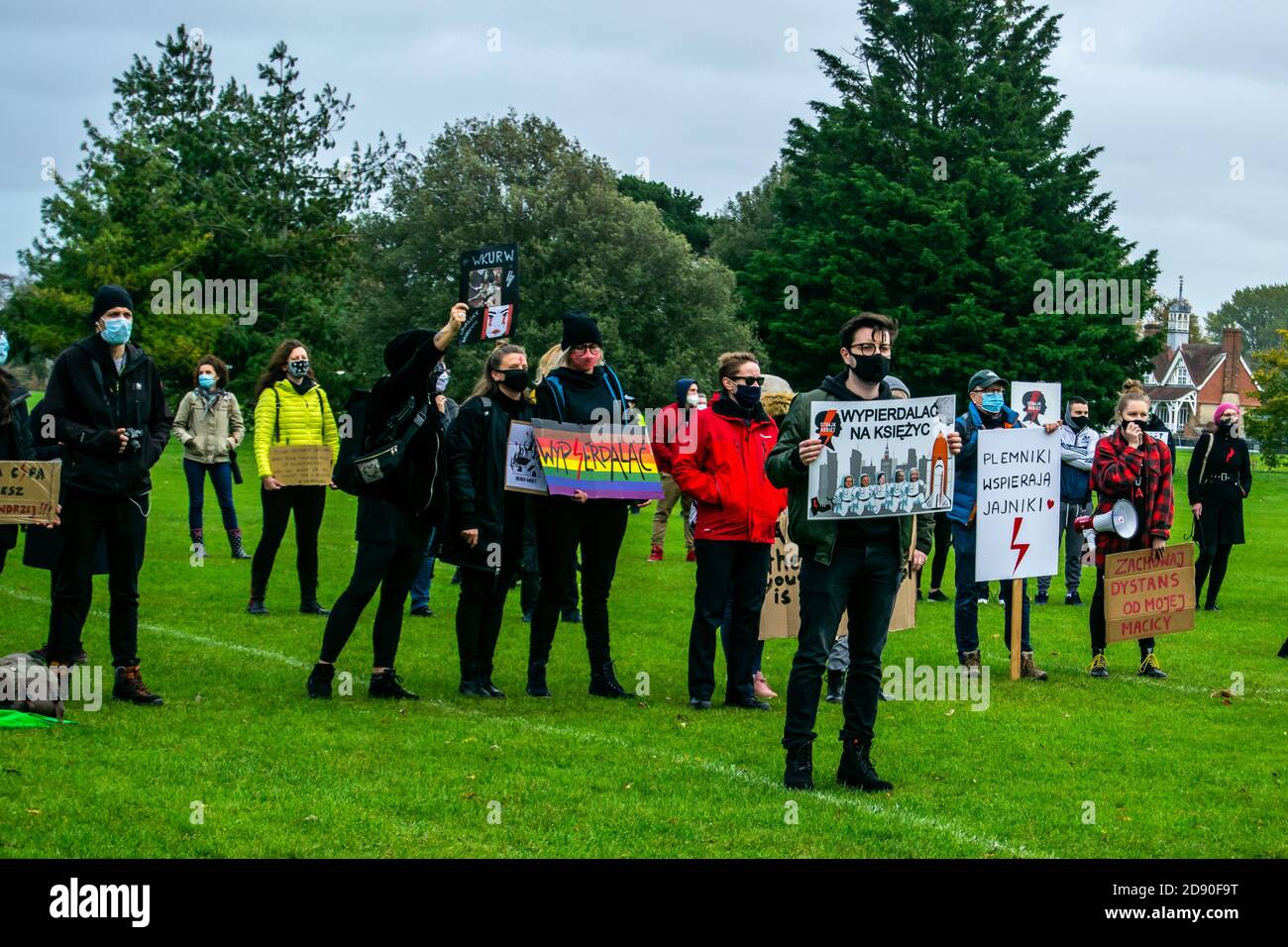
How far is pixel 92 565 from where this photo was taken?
30.8ft

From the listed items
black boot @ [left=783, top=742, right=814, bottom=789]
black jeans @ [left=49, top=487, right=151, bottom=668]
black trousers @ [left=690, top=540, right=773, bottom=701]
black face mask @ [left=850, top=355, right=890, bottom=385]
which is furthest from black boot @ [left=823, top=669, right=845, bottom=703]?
black jeans @ [left=49, top=487, right=151, bottom=668]

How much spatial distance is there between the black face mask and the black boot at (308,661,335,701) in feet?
13.9

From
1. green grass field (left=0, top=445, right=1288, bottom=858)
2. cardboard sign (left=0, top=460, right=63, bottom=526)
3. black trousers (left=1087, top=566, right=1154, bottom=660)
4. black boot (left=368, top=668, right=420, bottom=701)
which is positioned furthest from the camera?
black trousers (left=1087, top=566, right=1154, bottom=660)

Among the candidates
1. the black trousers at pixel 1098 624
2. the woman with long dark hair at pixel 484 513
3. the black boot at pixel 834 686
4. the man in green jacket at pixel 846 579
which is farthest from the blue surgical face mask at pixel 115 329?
the black trousers at pixel 1098 624

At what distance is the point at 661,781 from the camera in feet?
25.6

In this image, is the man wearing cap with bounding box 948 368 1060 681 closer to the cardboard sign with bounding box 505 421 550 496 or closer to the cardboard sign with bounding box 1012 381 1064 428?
the cardboard sign with bounding box 1012 381 1064 428

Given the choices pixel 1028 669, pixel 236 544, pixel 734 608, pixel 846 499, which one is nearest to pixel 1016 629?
pixel 1028 669

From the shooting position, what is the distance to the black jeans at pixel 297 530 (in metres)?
13.9

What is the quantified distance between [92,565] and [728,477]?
413 centimetres

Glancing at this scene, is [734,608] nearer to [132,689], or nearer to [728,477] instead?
[728,477]

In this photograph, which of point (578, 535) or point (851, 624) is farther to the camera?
point (578, 535)

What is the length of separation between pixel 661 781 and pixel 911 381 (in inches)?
1746

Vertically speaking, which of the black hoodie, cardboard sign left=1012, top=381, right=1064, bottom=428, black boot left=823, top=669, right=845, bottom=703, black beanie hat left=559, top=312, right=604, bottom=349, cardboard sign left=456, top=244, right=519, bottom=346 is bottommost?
black boot left=823, top=669, right=845, bottom=703

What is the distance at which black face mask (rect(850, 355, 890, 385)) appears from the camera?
7.76m
